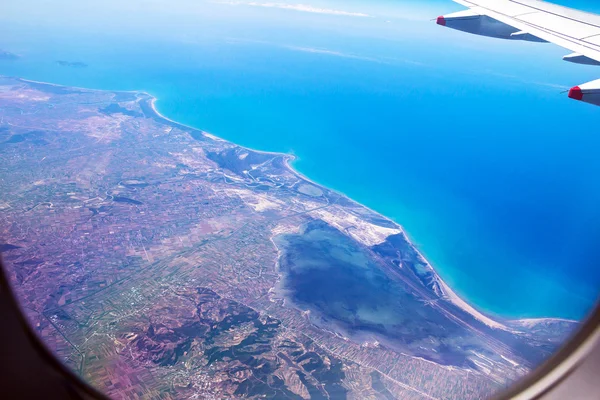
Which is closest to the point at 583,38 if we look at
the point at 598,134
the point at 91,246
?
the point at 91,246

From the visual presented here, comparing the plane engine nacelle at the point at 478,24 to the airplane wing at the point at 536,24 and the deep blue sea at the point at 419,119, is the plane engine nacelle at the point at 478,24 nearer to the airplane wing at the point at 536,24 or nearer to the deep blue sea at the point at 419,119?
the airplane wing at the point at 536,24

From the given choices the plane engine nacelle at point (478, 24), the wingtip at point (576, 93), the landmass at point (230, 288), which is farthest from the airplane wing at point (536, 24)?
the landmass at point (230, 288)

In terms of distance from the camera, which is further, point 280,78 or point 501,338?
point 280,78

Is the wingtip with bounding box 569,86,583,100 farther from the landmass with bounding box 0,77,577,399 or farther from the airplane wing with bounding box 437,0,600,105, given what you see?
the landmass with bounding box 0,77,577,399

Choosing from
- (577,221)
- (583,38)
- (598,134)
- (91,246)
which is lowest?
(91,246)

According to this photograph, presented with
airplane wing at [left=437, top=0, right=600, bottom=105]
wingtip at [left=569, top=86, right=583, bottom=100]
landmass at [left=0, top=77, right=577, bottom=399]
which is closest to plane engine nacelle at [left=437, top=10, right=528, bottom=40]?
airplane wing at [left=437, top=0, right=600, bottom=105]

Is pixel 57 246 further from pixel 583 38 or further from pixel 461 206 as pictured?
pixel 461 206

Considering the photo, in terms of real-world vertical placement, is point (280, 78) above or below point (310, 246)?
above

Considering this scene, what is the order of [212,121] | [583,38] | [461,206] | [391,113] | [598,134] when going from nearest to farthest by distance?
[583,38]
[461,206]
[598,134]
[212,121]
[391,113]

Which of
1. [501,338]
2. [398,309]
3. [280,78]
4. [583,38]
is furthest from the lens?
[280,78]
